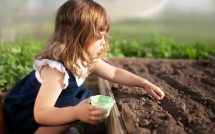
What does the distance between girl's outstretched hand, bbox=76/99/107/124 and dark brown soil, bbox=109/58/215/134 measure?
204 mm

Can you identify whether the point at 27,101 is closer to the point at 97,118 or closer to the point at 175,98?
the point at 97,118

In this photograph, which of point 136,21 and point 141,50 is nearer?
point 141,50

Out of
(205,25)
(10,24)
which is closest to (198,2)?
(205,25)

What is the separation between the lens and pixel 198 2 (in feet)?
24.2

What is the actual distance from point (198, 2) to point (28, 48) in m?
3.26

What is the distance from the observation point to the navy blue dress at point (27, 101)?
284cm

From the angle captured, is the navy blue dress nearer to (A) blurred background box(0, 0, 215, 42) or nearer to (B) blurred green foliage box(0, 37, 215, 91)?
(B) blurred green foliage box(0, 37, 215, 91)

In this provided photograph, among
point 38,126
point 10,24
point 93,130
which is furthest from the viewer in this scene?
point 10,24

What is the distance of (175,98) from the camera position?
308 centimetres

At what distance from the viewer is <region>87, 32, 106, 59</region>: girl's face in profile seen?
109 inches

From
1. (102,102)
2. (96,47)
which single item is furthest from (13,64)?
(102,102)

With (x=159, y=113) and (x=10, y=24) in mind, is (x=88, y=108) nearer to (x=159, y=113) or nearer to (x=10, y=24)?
(x=159, y=113)

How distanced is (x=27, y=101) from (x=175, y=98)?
943mm

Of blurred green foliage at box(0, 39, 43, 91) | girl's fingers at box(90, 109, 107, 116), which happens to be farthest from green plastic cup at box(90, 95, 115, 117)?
blurred green foliage at box(0, 39, 43, 91)
